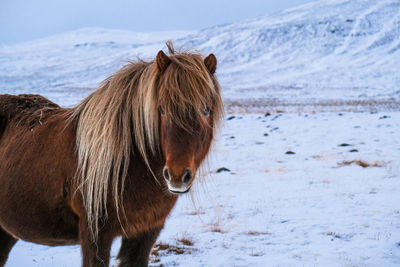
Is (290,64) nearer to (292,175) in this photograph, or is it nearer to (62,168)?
(292,175)

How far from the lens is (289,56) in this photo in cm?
6888

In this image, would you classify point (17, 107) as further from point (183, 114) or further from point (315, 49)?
point (315, 49)

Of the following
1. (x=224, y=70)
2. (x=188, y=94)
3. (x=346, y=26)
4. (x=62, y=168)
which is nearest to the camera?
(x=188, y=94)

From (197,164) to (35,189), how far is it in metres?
1.27

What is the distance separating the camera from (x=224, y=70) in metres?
64.3

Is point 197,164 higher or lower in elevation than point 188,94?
lower

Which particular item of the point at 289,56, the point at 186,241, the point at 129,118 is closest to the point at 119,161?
the point at 129,118

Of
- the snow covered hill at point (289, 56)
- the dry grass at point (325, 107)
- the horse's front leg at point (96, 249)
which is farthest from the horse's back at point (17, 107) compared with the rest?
the snow covered hill at point (289, 56)

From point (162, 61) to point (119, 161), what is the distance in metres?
0.77

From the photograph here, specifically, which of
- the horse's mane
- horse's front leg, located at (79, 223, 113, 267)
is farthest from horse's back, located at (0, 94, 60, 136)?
horse's front leg, located at (79, 223, 113, 267)

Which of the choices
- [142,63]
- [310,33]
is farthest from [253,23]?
[142,63]

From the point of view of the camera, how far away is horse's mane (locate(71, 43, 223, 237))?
245cm

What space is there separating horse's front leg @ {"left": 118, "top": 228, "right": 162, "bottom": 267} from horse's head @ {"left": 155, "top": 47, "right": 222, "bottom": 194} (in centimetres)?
83

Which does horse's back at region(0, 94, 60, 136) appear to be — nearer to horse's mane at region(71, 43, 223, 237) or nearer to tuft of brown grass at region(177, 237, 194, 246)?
horse's mane at region(71, 43, 223, 237)
